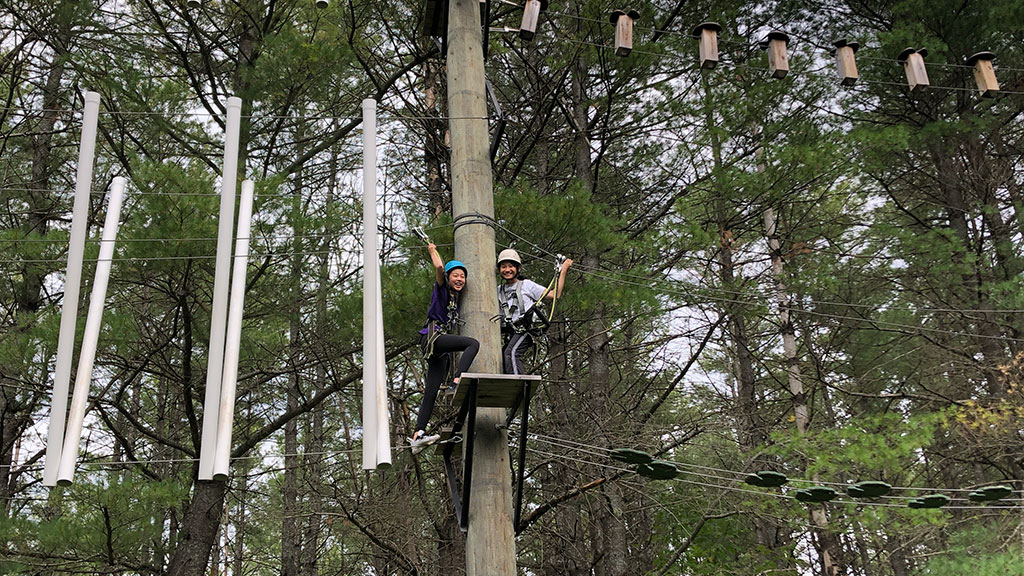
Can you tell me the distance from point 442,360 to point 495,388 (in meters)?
0.92

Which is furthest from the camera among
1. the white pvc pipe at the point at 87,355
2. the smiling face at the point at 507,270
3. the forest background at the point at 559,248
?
the forest background at the point at 559,248

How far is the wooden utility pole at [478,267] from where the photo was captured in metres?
4.83

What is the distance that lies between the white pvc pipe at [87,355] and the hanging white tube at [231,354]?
753mm

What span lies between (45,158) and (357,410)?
537cm

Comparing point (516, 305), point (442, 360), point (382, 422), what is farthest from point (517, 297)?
point (382, 422)

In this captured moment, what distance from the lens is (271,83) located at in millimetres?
9344

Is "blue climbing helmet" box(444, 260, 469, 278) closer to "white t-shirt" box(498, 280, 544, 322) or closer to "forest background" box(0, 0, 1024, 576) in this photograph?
"white t-shirt" box(498, 280, 544, 322)

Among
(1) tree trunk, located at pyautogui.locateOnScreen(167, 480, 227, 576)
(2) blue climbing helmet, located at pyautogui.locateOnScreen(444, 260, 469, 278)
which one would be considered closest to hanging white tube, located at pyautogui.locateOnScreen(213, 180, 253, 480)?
(2) blue climbing helmet, located at pyautogui.locateOnScreen(444, 260, 469, 278)

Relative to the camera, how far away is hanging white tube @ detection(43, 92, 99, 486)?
4.85 metres

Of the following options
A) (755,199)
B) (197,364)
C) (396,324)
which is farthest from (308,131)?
(755,199)

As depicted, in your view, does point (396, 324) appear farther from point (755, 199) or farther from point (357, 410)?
point (357, 410)

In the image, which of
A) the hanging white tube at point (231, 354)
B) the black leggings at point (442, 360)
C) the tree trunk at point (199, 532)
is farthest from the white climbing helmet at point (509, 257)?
the tree trunk at point (199, 532)

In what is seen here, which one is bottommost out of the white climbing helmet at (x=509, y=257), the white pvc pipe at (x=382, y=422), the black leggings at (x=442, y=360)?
the white pvc pipe at (x=382, y=422)

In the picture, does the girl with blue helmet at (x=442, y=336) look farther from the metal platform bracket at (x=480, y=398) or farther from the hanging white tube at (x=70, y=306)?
the hanging white tube at (x=70, y=306)
